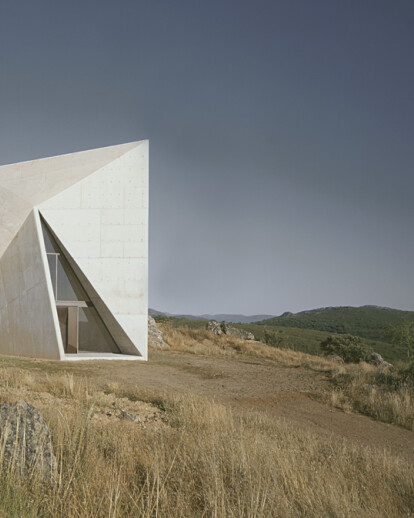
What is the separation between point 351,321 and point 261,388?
307 feet

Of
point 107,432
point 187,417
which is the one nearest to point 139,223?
point 187,417

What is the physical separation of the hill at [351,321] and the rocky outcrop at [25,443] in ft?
253

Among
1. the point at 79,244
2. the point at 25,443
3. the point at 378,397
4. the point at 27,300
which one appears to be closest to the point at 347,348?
the point at 378,397

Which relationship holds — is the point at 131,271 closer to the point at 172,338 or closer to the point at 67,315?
the point at 67,315

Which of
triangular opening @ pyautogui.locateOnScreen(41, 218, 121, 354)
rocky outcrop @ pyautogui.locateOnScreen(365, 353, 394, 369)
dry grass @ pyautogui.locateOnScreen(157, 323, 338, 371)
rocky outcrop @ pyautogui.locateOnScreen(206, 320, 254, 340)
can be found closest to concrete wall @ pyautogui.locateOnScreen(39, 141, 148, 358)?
triangular opening @ pyautogui.locateOnScreen(41, 218, 121, 354)

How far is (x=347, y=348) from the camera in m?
33.2

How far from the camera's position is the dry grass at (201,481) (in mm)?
3639

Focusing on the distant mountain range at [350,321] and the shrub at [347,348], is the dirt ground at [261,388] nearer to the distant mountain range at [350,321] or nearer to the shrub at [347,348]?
the shrub at [347,348]

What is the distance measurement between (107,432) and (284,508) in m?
2.92

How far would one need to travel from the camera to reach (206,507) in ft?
12.2

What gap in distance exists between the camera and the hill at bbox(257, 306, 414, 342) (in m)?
86.4

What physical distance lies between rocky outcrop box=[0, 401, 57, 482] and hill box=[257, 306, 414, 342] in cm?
7715

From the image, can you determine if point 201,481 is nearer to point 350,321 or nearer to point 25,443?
point 25,443

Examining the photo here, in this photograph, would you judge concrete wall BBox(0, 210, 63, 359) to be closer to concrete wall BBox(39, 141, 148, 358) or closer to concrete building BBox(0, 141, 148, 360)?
concrete building BBox(0, 141, 148, 360)
